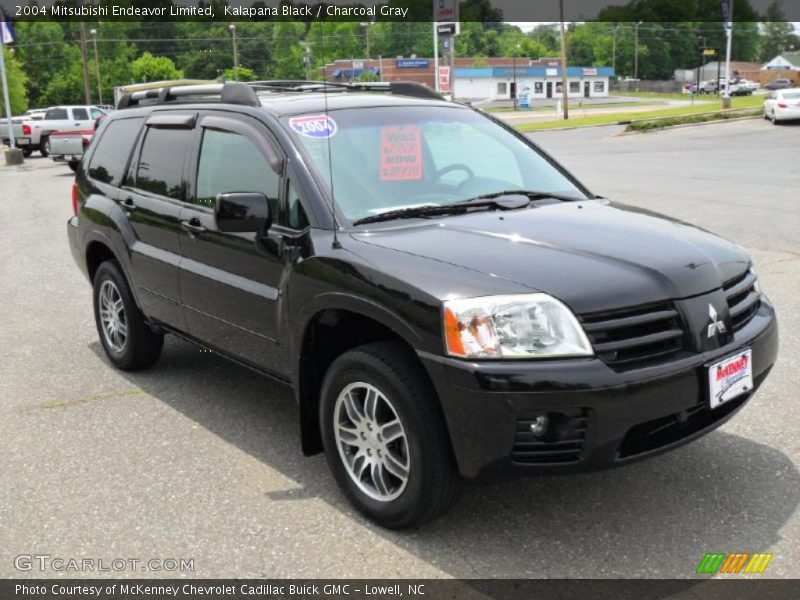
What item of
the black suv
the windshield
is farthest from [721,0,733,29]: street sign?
the windshield

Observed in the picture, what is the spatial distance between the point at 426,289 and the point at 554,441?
72 cm

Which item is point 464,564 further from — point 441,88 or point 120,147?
point 441,88

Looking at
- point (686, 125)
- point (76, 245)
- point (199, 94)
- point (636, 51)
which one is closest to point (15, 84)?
point (686, 125)

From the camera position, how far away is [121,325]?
5730 millimetres

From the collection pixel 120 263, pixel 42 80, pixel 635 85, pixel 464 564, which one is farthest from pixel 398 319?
pixel 635 85

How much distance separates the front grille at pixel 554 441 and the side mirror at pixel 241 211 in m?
1.58

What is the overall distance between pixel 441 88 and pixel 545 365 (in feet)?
96.0

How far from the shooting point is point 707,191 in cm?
1453

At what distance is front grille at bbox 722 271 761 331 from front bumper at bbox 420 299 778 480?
0.43 meters

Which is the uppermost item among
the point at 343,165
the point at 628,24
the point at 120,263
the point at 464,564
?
the point at 628,24

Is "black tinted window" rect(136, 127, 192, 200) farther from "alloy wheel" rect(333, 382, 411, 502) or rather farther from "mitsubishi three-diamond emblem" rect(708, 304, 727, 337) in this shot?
"mitsubishi three-diamond emblem" rect(708, 304, 727, 337)

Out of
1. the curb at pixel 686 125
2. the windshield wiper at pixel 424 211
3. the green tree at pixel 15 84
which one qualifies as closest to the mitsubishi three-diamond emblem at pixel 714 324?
the windshield wiper at pixel 424 211

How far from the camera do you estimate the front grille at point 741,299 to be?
3.52 metres

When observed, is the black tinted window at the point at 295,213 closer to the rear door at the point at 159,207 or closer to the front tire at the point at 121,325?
the rear door at the point at 159,207
